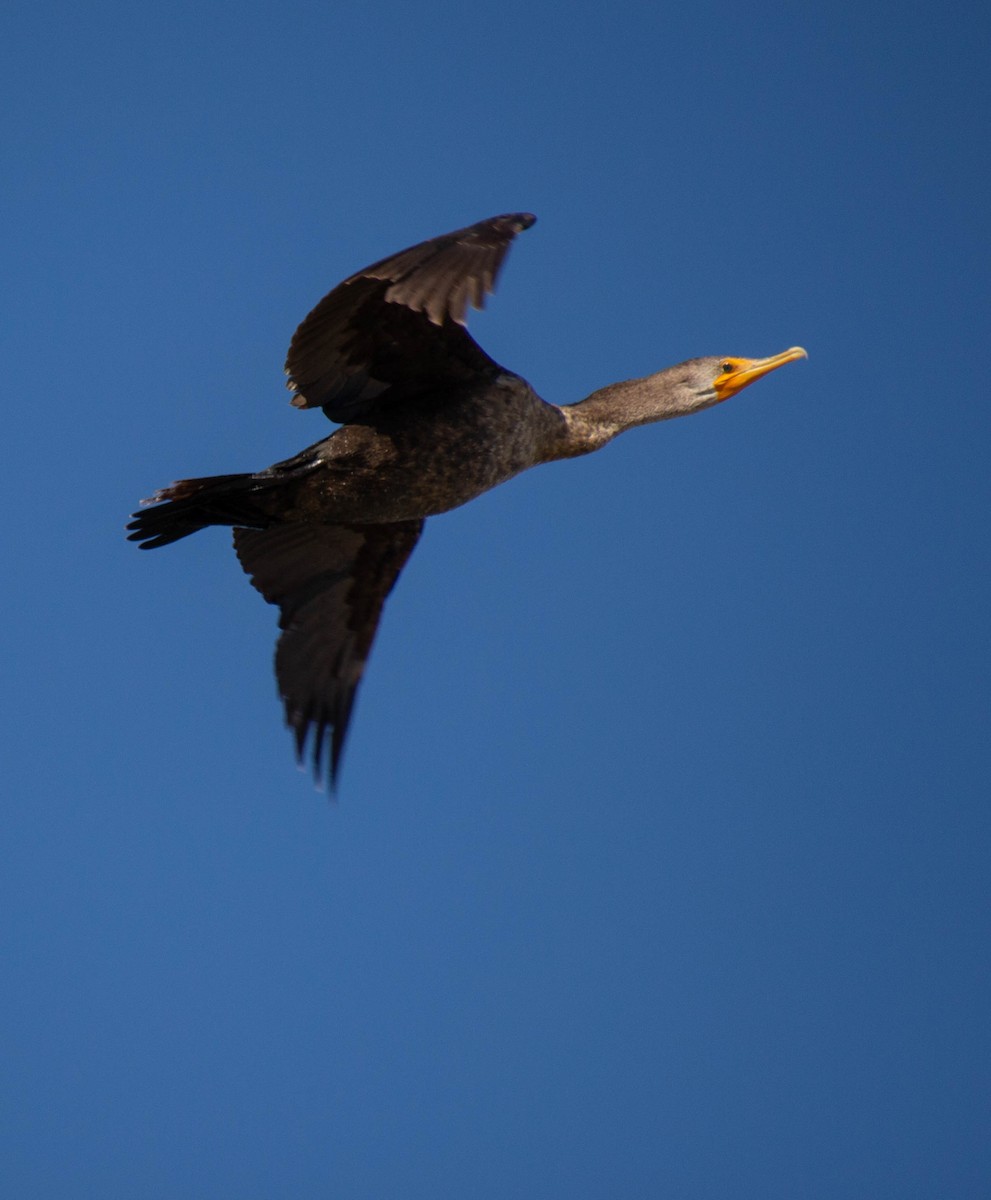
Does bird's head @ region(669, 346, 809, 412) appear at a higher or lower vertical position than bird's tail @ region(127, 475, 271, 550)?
higher

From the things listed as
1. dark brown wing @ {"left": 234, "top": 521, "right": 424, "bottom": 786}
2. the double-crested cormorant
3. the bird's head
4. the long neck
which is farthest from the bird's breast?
the bird's head

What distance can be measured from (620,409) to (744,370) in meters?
0.54

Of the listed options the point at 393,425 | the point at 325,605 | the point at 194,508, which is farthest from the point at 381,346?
the point at 325,605

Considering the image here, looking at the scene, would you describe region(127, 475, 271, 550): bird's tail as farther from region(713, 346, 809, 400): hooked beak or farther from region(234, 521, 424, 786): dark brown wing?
region(713, 346, 809, 400): hooked beak

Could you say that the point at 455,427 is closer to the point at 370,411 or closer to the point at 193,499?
the point at 370,411

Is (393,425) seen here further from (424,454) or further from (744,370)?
(744,370)

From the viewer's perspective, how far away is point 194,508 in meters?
5.77

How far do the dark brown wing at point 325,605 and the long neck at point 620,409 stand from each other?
77 centimetres

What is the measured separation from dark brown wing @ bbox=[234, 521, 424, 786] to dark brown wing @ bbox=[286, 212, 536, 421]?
0.78 metres

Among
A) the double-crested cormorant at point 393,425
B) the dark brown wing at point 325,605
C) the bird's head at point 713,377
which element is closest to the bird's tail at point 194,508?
the double-crested cormorant at point 393,425

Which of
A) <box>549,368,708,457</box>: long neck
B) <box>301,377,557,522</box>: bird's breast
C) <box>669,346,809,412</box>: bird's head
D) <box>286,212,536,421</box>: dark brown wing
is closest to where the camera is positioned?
<box>286,212,536,421</box>: dark brown wing

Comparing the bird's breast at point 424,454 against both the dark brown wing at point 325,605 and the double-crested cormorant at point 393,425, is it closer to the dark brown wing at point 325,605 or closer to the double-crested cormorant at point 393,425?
the double-crested cormorant at point 393,425

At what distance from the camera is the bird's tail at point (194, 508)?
5.69 m

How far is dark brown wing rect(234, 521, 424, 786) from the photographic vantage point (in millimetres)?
6531
